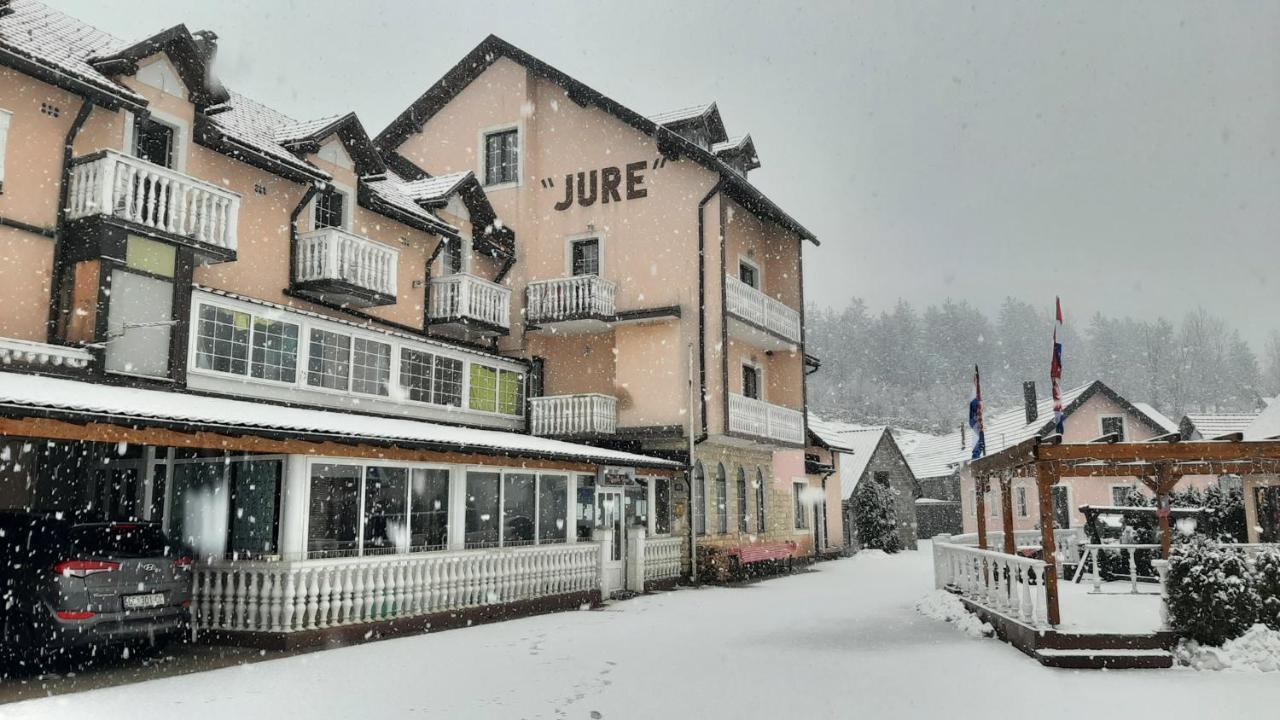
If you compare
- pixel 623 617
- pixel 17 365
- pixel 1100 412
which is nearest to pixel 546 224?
pixel 623 617

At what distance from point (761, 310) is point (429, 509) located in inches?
486

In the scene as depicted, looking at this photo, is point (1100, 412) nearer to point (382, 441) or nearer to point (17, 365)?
point (382, 441)

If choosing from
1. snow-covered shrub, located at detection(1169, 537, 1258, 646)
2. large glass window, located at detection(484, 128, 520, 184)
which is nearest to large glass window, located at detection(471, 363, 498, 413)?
large glass window, located at detection(484, 128, 520, 184)

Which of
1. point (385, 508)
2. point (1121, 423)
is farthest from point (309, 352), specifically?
point (1121, 423)

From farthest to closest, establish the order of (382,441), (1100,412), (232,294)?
(1100,412) → (232,294) → (382,441)

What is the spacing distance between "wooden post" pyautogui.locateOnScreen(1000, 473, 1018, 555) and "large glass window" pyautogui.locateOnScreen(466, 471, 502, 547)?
8.47 m

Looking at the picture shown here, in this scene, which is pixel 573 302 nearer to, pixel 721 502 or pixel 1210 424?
pixel 721 502

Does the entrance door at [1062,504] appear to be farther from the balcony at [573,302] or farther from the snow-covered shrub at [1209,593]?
the snow-covered shrub at [1209,593]

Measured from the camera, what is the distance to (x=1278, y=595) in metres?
11.3

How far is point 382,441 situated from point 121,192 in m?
5.20

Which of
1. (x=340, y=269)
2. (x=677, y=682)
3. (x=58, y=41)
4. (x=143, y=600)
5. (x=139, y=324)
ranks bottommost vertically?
(x=677, y=682)

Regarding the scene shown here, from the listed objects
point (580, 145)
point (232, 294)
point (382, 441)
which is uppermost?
point (580, 145)

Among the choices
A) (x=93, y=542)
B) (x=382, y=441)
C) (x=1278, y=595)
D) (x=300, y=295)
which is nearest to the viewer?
(x=93, y=542)

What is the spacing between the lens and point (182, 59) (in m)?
15.5
